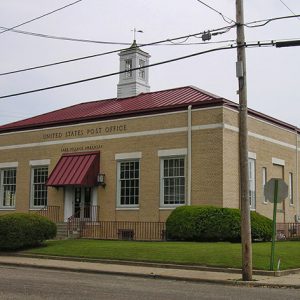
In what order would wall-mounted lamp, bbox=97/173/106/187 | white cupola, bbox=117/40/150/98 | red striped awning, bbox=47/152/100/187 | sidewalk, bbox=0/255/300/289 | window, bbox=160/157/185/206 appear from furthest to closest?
white cupola, bbox=117/40/150/98 < wall-mounted lamp, bbox=97/173/106/187 < red striped awning, bbox=47/152/100/187 < window, bbox=160/157/185/206 < sidewalk, bbox=0/255/300/289

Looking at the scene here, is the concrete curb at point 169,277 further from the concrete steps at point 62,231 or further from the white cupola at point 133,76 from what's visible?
the white cupola at point 133,76

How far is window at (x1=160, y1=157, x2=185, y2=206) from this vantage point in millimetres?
29125

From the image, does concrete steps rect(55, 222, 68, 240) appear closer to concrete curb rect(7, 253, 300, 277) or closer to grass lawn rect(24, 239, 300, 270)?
grass lawn rect(24, 239, 300, 270)

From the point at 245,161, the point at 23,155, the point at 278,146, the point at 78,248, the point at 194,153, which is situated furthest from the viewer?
the point at 23,155

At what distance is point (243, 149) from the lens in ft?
53.9

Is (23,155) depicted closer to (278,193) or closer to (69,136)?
(69,136)

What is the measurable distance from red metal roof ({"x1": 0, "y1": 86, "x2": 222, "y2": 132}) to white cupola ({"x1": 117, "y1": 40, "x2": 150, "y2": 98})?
2.12 ft

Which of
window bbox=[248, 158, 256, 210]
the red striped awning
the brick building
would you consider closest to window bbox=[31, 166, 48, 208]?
the brick building

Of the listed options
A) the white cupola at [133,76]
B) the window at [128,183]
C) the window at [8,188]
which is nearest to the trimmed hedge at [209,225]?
the window at [128,183]

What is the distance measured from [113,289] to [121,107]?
20340mm

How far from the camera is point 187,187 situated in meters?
28.5

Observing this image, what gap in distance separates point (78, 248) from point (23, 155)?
539 inches

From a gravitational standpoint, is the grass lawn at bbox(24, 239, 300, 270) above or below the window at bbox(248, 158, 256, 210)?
below

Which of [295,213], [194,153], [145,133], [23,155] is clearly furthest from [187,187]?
[23,155]
